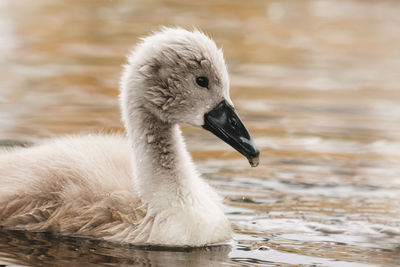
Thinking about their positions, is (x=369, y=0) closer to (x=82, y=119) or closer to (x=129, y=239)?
(x=82, y=119)

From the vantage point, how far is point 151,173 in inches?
303

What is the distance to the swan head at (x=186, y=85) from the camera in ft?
24.9

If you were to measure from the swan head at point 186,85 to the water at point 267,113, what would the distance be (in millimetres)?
961

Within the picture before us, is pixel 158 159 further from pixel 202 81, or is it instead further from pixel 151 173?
pixel 202 81

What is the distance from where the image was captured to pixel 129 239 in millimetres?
7438

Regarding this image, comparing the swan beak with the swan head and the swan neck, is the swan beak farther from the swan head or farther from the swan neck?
the swan neck

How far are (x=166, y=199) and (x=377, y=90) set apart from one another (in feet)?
27.0

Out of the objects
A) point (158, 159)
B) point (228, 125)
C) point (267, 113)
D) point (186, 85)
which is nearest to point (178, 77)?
point (186, 85)

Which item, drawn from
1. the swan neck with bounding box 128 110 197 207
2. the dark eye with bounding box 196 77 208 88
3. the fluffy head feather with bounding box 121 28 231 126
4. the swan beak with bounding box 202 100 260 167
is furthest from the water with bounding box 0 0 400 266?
the dark eye with bounding box 196 77 208 88

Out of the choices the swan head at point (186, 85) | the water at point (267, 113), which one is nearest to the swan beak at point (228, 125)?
the swan head at point (186, 85)

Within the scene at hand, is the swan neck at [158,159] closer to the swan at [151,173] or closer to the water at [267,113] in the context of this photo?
the swan at [151,173]

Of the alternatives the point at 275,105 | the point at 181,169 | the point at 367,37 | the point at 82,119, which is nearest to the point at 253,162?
the point at 181,169

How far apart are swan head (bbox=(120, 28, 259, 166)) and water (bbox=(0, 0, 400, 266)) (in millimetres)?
961

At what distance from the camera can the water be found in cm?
748
